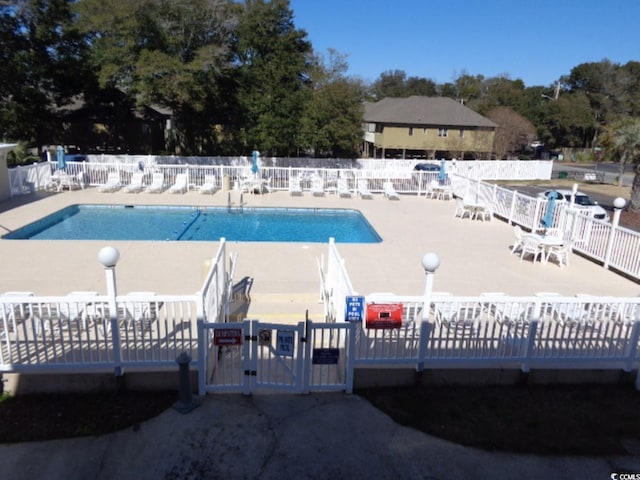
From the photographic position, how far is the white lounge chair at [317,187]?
1856 centimetres

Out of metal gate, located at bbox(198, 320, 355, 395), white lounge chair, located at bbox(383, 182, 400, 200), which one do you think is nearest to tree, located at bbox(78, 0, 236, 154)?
white lounge chair, located at bbox(383, 182, 400, 200)

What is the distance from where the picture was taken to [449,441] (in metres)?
4.61

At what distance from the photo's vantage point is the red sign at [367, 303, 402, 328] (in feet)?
17.1

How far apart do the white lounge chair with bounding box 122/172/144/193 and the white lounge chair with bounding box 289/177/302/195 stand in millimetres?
5772

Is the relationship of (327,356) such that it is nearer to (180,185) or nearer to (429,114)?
(180,185)

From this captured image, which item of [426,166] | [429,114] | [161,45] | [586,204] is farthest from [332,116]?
[429,114]

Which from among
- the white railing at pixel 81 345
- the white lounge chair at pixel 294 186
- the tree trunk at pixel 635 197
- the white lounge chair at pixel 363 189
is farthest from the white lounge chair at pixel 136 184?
the tree trunk at pixel 635 197

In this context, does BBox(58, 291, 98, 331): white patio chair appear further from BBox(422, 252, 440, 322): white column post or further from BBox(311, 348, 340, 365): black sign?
BBox(422, 252, 440, 322): white column post

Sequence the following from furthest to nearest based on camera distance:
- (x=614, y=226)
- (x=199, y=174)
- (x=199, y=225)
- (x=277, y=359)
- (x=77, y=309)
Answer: (x=199, y=174) < (x=199, y=225) < (x=614, y=226) < (x=77, y=309) < (x=277, y=359)

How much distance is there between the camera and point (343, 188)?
61.2 ft

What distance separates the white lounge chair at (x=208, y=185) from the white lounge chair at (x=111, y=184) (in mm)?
3091

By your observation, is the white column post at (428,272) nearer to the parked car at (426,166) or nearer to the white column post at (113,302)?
the white column post at (113,302)

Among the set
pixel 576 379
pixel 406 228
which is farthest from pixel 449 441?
pixel 406 228

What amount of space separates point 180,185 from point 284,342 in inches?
570
